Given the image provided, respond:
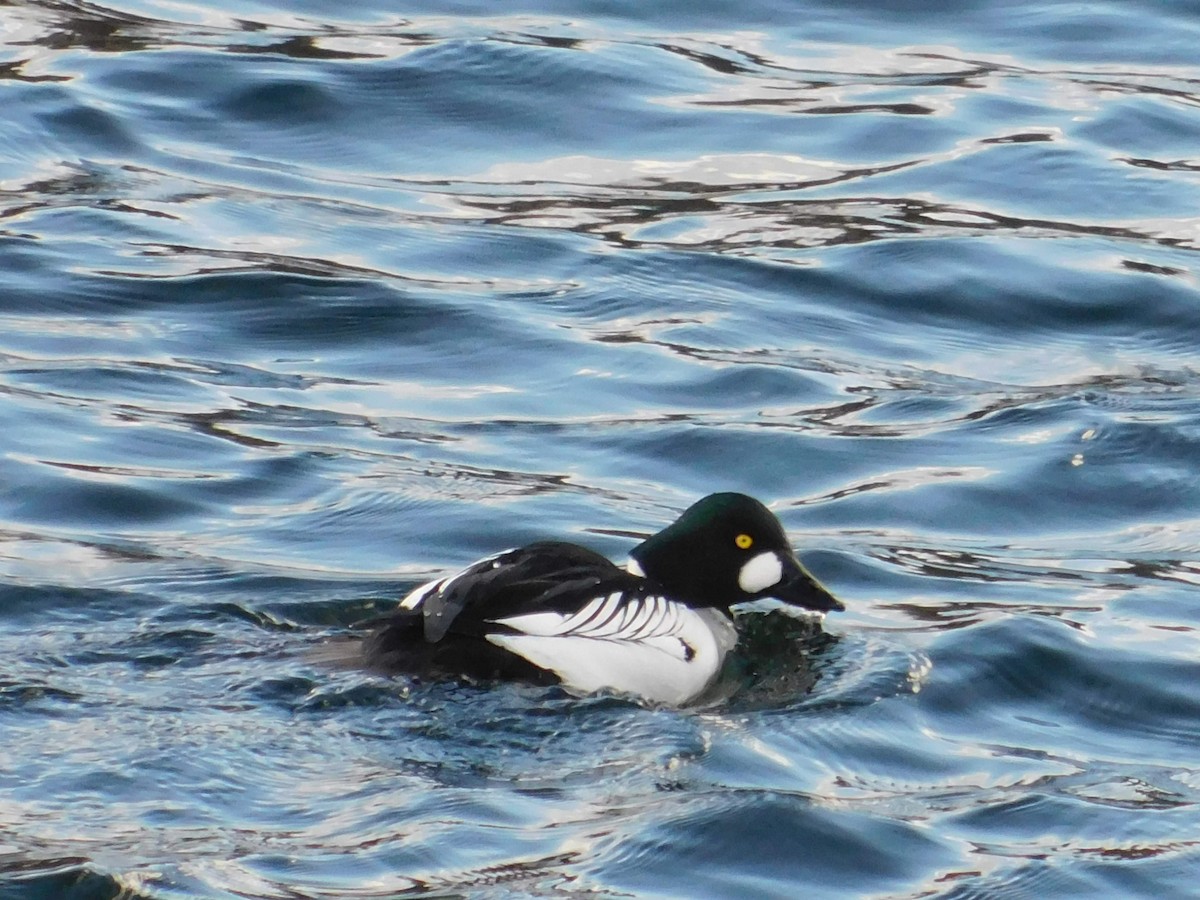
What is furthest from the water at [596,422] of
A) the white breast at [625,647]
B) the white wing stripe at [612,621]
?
the white wing stripe at [612,621]

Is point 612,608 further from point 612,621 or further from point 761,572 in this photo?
point 761,572

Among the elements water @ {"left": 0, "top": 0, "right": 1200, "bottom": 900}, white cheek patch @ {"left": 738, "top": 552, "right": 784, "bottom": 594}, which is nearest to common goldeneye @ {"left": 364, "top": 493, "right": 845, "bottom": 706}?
white cheek patch @ {"left": 738, "top": 552, "right": 784, "bottom": 594}

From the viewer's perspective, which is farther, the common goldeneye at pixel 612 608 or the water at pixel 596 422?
the common goldeneye at pixel 612 608

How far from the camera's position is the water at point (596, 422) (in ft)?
17.7

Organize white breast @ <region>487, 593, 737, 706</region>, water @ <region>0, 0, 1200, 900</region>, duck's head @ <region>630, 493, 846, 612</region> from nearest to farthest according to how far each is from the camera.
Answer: water @ <region>0, 0, 1200, 900</region>
white breast @ <region>487, 593, 737, 706</region>
duck's head @ <region>630, 493, 846, 612</region>

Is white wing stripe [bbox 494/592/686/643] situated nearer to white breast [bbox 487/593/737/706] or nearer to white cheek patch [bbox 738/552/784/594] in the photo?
white breast [bbox 487/593/737/706]

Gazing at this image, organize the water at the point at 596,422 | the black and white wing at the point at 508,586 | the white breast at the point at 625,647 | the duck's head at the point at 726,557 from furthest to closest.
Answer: the duck's head at the point at 726,557 → the white breast at the point at 625,647 → the black and white wing at the point at 508,586 → the water at the point at 596,422

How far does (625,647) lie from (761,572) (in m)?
0.71

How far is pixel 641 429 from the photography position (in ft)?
28.9

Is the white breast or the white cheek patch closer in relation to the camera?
the white breast

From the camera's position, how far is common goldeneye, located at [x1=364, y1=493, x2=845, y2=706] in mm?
6305

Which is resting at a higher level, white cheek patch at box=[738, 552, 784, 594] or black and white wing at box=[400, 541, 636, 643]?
black and white wing at box=[400, 541, 636, 643]

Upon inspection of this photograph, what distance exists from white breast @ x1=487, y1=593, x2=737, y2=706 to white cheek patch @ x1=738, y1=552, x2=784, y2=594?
0.23 metres

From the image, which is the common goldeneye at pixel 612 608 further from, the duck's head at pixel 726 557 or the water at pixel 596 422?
the water at pixel 596 422
